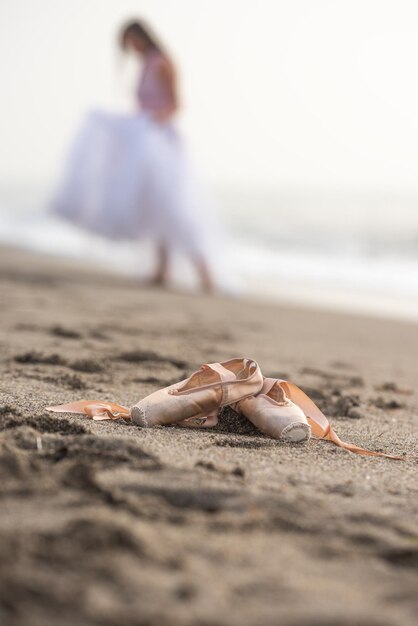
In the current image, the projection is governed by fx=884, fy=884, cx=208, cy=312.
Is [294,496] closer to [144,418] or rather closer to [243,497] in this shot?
[243,497]

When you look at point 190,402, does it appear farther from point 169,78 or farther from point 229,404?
point 169,78

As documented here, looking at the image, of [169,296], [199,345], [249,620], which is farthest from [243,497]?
[169,296]

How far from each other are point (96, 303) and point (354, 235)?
789 centimetres

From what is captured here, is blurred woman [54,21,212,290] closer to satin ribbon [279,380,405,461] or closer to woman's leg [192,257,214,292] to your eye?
woman's leg [192,257,214,292]

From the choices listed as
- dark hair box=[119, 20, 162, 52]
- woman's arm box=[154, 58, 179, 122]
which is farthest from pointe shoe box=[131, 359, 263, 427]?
dark hair box=[119, 20, 162, 52]

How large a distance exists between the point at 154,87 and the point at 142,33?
46 centimetres

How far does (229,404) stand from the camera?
2.56 metres

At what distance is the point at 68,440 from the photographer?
211 centimetres

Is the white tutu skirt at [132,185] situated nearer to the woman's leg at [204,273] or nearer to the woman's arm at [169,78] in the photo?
the woman's leg at [204,273]

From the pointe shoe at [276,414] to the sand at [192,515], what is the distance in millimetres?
47

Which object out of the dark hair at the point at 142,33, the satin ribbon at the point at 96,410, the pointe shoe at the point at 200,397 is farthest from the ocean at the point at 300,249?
the satin ribbon at the point at 96,410

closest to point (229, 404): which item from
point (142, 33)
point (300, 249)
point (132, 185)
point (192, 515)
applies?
point (192, 515)

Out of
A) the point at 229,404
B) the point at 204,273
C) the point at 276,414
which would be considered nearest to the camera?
the point at 276,414

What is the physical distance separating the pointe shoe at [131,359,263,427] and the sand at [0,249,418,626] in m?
0.05
